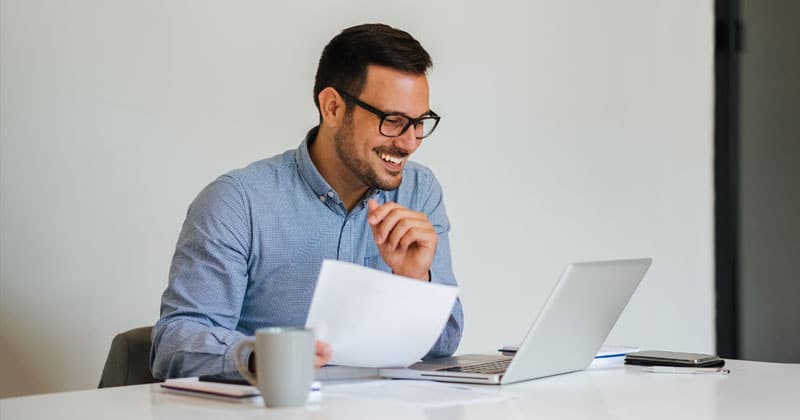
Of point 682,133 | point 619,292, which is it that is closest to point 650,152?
point 682,133

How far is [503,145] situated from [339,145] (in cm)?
140

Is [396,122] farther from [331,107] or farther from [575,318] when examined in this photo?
[575,318]

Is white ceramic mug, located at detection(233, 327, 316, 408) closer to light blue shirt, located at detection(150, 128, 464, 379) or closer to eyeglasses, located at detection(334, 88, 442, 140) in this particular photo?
light blue shirt, located at detection(150, 128, 464, 379)

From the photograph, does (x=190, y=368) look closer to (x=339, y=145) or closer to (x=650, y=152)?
(x=339, y=145)

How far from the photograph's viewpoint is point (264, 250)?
2061 millimetres

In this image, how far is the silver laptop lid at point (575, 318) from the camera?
60.6 inches

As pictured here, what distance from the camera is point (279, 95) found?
2.97 m

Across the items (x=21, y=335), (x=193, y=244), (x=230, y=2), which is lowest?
(x=21, y=335)

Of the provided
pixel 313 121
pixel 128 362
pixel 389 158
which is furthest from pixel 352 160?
pixel 313 121

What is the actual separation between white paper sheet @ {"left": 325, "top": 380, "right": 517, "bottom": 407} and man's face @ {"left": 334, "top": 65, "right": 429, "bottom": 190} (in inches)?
26.4

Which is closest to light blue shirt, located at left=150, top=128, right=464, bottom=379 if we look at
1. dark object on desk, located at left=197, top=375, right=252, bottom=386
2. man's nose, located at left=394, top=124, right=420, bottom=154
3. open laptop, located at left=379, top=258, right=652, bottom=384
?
man's nose, located at left=394, top=124, right=420, bottom=154

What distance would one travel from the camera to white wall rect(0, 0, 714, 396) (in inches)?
99.7

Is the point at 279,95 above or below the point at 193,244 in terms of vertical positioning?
above

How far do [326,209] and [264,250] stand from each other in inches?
7.1
